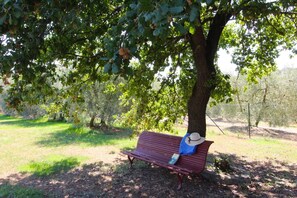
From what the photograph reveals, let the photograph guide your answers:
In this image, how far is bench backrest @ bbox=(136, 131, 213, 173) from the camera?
5344 mm

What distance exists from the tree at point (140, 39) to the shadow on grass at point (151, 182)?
1424 mm

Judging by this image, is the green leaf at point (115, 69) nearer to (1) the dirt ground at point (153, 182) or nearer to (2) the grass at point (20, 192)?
(1) the dirt ground at point (153, 182)

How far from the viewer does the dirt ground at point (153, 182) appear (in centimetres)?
505

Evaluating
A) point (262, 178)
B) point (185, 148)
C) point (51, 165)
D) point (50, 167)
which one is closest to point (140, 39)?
point (185, 148)

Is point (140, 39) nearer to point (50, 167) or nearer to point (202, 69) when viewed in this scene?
point (202, 69)

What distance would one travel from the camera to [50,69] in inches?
185

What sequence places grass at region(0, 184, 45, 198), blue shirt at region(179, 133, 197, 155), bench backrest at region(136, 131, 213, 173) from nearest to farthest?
grass at region(0, 184, 45, 198)
bench backrest at region(136, 131, 213, 173)
blue shirt at region(179, 133, 197, 155)

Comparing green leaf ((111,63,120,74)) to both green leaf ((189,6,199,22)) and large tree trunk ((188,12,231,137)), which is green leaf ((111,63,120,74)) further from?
large tree trunk ((188,12,231,137))

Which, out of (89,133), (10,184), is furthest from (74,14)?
(89,133)

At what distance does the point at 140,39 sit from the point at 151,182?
3.78 m

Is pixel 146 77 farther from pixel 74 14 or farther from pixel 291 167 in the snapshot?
pixel 291 167

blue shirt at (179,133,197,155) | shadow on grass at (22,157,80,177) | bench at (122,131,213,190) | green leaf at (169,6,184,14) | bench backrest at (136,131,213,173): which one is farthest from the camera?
shadow on grass at (22,157,80,177)

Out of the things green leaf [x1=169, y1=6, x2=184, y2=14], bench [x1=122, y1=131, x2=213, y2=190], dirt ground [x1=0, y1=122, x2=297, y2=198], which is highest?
green leaf [x1=169, y1=6, x2=184, y2=14]

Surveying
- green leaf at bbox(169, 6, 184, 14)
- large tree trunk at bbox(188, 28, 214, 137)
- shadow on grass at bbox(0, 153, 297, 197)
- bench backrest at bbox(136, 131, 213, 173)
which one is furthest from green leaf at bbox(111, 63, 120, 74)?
large tree trunk at bbox(188, 28, 214, 137)
